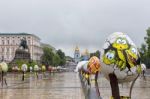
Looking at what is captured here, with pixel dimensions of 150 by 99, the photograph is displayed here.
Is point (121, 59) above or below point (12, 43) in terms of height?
below

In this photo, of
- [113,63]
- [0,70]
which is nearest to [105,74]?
[113,63]

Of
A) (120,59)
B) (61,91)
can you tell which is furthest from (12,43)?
(120,59)

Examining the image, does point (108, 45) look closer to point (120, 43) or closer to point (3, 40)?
point (120, 43)

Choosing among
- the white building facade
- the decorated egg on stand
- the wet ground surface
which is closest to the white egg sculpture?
the decorated egg on stand

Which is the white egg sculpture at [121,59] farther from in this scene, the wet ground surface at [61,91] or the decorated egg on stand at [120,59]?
the wet ground surface at [61,91]

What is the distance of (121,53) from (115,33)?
519 millimetres

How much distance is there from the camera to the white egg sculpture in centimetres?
681

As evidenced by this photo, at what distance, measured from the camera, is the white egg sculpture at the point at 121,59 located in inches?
268

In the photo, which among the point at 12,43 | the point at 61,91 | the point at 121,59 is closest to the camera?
the point at 121,59

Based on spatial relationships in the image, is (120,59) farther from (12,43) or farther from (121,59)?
(12,43)

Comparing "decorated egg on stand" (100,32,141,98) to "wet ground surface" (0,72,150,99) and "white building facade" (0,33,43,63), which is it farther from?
"white building facade" (0,33,43,63)

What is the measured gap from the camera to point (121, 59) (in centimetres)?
682

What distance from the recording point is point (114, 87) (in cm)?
679

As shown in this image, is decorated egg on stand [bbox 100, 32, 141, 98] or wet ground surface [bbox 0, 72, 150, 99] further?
wet ground surface [bbox 0, 72, 150, 99]
